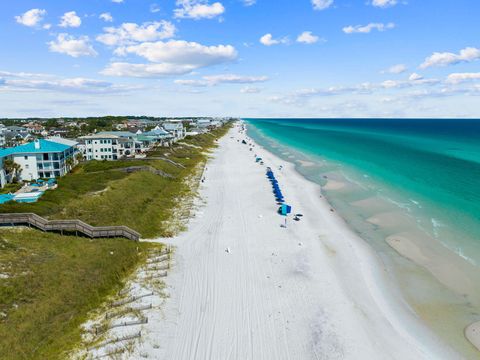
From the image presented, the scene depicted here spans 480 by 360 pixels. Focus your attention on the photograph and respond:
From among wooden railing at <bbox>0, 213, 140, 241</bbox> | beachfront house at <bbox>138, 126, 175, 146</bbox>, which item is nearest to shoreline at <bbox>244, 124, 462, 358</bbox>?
wooden railing at <bbox>0, 213, 140, 241</bbox>

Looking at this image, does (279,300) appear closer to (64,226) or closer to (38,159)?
(64,226)

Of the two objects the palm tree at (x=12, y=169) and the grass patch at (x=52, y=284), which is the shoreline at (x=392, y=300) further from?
the palm tree at (x=12, y=169)

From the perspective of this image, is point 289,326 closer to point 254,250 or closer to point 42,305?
point 254,250

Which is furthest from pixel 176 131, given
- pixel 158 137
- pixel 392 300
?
pixel 392 300

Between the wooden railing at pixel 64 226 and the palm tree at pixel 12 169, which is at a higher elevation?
the palm tree at pixel 12 169

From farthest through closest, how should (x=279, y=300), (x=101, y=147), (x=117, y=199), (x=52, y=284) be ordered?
(x=101, y=147) → (x=117, y=199) → (x=279, y=300) → (x=52, y=284)

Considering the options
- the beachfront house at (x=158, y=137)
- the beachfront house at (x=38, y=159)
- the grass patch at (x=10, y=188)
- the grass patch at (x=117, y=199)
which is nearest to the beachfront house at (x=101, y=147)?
the beachfront house at (x=158, y=137)

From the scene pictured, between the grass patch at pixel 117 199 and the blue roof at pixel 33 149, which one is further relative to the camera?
the blue roof at pixel 33 149
